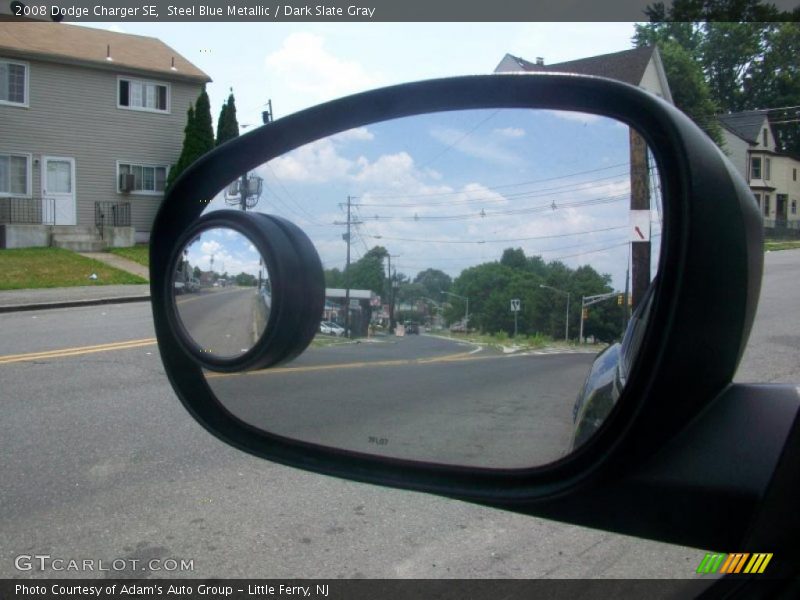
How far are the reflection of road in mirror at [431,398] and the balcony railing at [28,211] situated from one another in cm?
2721

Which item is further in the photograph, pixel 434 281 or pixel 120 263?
pixel 120 263

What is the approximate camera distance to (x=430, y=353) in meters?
1.52

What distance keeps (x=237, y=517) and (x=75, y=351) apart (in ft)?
22.3

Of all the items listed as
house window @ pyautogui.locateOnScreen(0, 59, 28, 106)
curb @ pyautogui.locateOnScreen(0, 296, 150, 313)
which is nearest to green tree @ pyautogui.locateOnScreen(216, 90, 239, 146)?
house window @ pyautogui.locateOnScreen(0, 59, 28, 106)

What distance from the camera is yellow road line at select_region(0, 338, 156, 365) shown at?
953 centimetres

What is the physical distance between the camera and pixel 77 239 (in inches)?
1026

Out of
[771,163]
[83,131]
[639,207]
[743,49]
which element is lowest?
[639,207]

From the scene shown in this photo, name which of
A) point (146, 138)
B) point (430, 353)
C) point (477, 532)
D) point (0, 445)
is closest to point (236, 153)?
point (430, 353)

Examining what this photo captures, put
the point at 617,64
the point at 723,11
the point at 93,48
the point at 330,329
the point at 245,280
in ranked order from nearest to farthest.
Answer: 1. the point at 330,329
2. the point at 245,280
3. the point at 617,64
4. the point at 723,11
5. the point at 93,48

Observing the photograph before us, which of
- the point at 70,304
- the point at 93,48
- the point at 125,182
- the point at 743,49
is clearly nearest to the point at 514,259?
the point at 743,49

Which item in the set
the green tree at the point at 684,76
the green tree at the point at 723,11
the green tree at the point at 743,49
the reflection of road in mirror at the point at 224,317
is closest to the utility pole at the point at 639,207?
the reflection of road in mirror at the point at 224,317

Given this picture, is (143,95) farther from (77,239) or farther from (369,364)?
(369,364)

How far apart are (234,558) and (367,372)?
238 cm

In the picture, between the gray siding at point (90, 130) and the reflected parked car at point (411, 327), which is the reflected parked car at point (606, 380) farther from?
the gray siding at point (90, 130)
